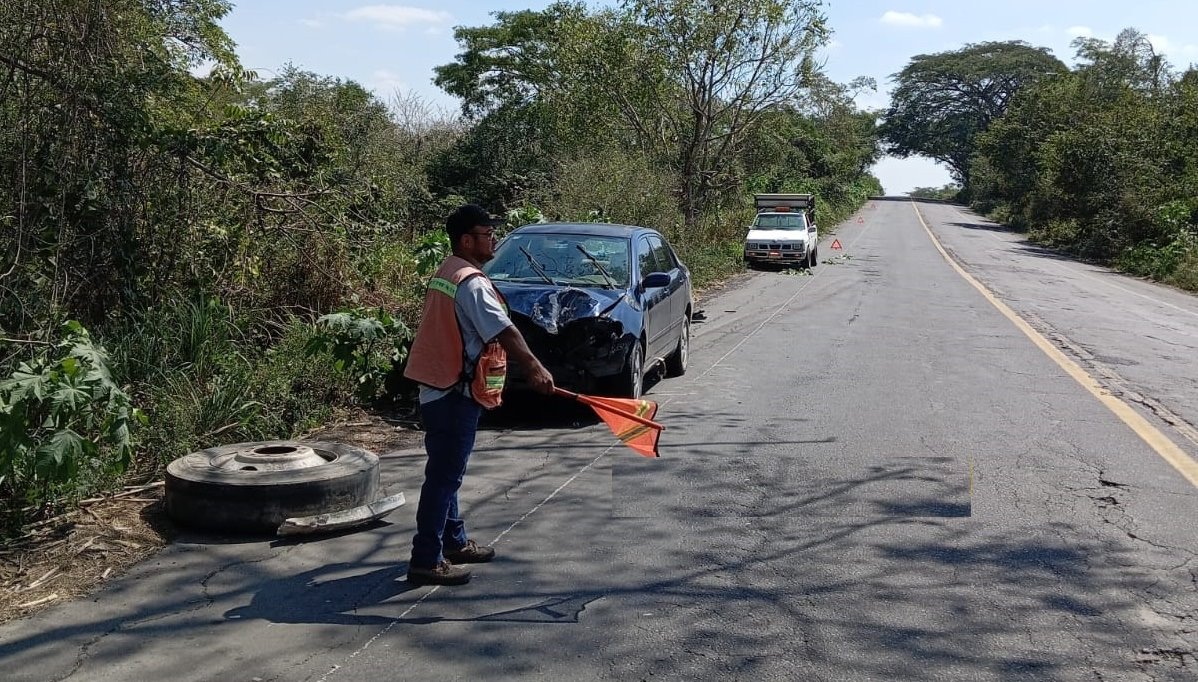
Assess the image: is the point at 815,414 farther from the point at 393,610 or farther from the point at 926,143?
the point at 926,143

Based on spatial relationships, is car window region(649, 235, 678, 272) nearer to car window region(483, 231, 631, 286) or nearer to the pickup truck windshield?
car window region(483, 231, 631, 286)

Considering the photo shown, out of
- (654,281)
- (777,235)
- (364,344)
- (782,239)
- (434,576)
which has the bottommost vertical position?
(434,576)

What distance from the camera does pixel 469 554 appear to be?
5.14 m

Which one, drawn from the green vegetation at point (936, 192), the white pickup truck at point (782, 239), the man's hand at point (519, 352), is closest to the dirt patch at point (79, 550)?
the man's hand at point (519, 352)

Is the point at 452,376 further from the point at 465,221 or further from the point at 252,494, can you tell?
the point at 252,494

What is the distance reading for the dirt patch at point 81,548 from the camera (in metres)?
4.70

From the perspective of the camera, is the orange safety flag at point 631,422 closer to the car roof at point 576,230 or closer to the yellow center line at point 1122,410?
the yellow center line at point 1122,410

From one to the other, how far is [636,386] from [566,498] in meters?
2.86

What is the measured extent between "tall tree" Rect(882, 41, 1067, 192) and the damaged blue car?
316 feet

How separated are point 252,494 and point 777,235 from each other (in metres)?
24.8

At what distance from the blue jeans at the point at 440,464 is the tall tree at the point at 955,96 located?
102164mm

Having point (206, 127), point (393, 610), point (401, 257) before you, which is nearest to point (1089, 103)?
point (401, 257)

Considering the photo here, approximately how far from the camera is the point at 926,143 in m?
107

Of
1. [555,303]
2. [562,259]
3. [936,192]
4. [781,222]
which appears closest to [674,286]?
[562,259]
